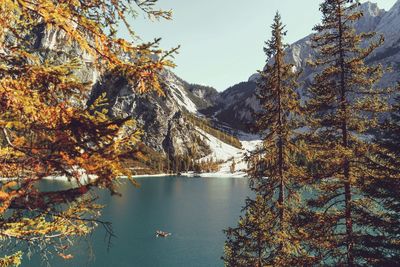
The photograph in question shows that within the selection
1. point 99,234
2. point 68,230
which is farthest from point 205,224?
point 68,230

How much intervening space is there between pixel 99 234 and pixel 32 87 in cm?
5552

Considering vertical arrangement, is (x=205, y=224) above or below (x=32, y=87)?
below

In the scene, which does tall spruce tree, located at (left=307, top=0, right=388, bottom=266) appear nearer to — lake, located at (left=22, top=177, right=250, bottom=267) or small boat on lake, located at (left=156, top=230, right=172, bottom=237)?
lake, located at (left=22, top=177, right=250, bottom=267)

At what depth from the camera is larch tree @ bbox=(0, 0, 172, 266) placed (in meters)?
5.02

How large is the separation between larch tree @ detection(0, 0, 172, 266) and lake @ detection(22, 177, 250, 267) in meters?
18.0

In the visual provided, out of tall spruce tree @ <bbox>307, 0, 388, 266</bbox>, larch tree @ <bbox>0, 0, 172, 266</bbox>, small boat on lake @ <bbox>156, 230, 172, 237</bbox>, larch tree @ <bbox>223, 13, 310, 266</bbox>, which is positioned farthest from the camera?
small boat on lake @ <bbox>156, 230, 172, 237</bbox>

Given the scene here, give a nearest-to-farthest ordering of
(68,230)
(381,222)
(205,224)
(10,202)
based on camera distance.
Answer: (10,202) → (68,230) → (381,222) → (205,224)

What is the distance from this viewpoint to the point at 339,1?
14336 millimetres

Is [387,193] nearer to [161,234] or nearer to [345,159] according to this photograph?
[345,159]

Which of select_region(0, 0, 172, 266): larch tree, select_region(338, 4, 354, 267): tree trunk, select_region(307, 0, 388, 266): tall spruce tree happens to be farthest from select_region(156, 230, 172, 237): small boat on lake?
select_region(0, 0, 172, 266): larch tree

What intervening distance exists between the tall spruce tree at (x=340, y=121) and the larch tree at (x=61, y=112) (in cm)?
932

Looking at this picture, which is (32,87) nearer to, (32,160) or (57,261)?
(32,160)

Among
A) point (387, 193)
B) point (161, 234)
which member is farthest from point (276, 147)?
point (161, 234)

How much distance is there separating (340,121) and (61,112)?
12.0 m
